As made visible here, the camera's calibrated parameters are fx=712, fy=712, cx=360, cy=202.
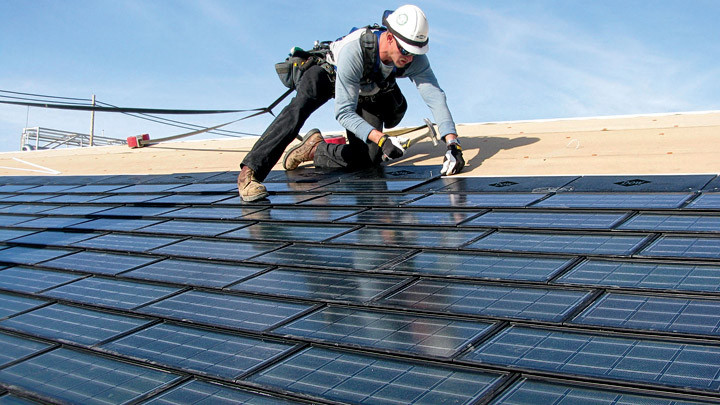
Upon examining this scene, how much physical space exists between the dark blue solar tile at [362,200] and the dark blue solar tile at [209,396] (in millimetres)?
3315

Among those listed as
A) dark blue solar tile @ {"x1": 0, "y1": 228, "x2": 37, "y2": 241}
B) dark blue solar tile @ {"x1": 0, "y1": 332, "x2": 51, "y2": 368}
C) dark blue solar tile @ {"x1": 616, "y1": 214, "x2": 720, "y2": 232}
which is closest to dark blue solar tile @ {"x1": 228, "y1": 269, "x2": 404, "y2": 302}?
dark blue solar tile @ {"x1": 0, "y1": 332, "x2": 51, "y2": 368}

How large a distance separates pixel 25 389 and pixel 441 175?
4.67 m

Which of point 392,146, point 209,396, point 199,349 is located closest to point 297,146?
point 392,146

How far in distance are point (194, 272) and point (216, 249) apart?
23.2 inches

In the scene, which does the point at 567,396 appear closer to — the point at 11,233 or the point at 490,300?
the point at 490,300

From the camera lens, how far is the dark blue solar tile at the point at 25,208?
29.6ft

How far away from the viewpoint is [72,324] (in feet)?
14.3

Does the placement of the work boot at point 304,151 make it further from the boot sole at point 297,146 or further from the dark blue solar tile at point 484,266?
the dark blue solar tile at point 484,266

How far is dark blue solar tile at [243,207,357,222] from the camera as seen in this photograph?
6203mm

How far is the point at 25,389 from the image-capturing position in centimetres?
344

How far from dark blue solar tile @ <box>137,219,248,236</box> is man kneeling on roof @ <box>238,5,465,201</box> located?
78cm

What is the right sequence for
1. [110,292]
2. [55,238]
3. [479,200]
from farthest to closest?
[55,238] < [479,200] < [110,292]

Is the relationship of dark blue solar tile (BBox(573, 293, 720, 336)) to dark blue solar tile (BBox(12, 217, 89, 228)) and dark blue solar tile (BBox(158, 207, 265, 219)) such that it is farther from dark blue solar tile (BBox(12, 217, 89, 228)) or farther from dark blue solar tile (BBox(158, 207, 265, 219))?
dark blue solar tile (BBox(12, 217, 89, 228))

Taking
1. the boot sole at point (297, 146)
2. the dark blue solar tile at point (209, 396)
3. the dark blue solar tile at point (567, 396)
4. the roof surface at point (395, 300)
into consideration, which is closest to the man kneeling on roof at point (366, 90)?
the roof surface at point (395, 300)
